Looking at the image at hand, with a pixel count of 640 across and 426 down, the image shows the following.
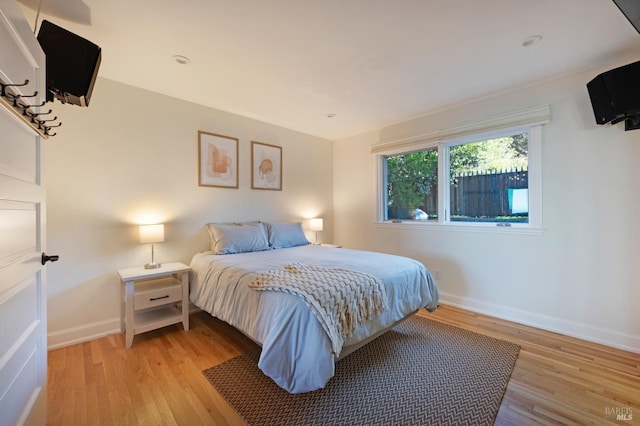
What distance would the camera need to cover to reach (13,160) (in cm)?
107

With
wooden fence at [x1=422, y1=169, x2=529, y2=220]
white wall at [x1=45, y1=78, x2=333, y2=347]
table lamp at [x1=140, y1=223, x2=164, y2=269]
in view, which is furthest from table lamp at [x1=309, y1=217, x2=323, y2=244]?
table lamp at [x1=140, y1=223, x2=164, y2=269]

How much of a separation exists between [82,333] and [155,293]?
743 millimetres

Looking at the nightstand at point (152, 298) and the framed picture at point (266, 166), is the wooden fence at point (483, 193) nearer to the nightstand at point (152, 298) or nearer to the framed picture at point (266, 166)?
the framed picture at point (266, 166)

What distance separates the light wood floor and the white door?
45 cm

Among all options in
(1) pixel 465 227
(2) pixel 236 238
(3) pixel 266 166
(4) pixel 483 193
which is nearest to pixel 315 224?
(3) pixel 266 166

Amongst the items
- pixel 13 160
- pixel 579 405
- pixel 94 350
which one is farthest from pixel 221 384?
pixel 579 405

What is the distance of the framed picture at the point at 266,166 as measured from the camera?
3.72m

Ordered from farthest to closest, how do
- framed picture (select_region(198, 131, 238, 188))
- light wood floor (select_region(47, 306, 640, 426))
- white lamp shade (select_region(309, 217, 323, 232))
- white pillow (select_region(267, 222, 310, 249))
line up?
white lamp shade (select_region(309, 217, 323, 232))
white pillow (select_region(267, 222, 310, 249))
framed picture (select_region(198, 131, 238, 188))
light wood floor (select_region(47, 306, 640, 426))

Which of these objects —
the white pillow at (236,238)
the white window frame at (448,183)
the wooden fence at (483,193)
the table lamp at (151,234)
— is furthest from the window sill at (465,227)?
the table lamp at (151,234)

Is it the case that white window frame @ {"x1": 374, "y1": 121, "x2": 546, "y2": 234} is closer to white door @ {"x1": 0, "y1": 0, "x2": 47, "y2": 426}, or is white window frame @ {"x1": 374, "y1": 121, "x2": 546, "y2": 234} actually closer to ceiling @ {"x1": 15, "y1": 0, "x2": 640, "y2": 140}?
ceiling @ {"x1": 15, "y1": 0, "x2": 640, "y2": 140}

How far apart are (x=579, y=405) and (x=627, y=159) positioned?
201cm

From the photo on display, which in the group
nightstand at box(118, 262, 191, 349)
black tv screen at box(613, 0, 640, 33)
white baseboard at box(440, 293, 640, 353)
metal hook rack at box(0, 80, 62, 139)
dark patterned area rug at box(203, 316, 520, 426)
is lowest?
dark patterned area rug at box(203, 316, 520, 426)

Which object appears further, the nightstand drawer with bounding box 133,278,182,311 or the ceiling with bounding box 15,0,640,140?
the nightstand drawer with bounding box 133,278,182,311

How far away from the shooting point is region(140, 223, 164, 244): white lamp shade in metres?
2.59
